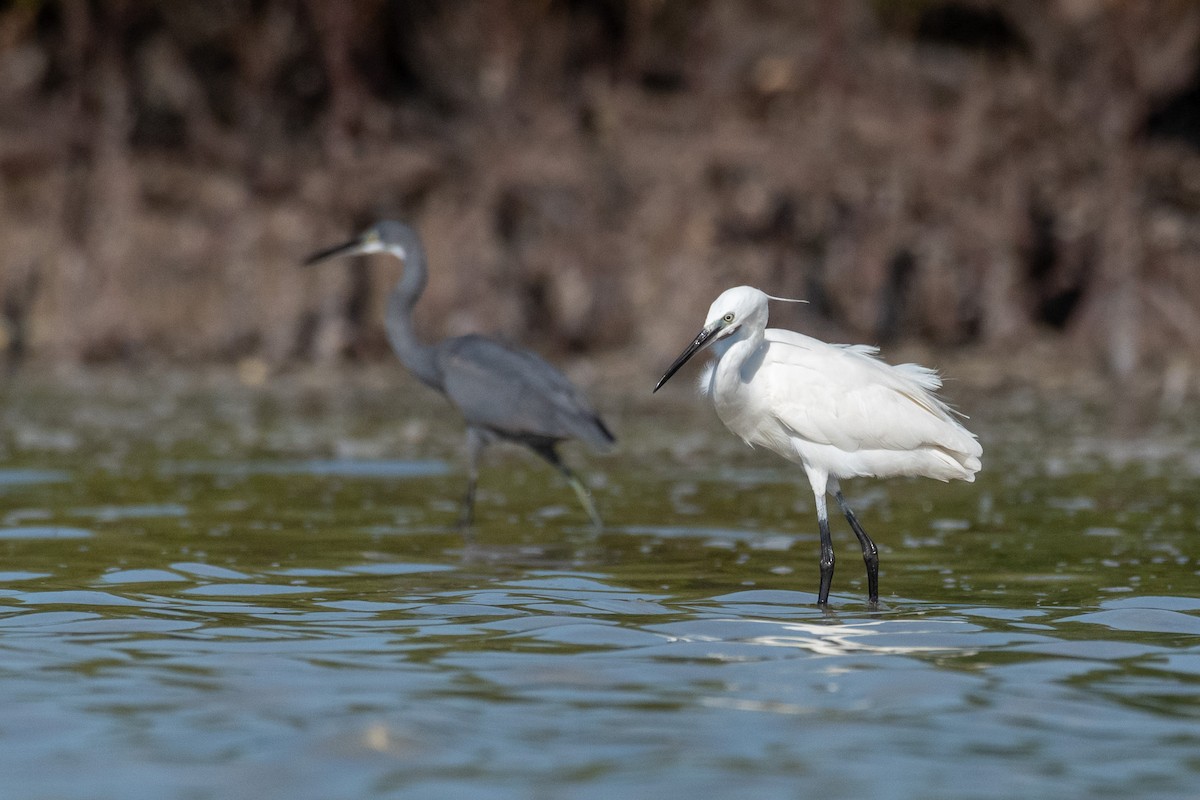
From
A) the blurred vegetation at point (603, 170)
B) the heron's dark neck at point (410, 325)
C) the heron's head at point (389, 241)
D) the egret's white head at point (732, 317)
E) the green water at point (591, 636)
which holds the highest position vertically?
the blurred vegetation at point (603, 170)

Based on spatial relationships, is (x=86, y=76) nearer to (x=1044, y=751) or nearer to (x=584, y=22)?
(x=584, y=22)

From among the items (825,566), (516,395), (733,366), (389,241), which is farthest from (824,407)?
(389,241)

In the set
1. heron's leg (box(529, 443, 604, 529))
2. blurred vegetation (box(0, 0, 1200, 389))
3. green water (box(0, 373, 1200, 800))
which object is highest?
blurred vegetation (box(0, 0, 1200, 389))

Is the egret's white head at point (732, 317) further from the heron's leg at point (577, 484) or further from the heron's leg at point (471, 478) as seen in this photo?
A: the heron's leg at point (471, 478)

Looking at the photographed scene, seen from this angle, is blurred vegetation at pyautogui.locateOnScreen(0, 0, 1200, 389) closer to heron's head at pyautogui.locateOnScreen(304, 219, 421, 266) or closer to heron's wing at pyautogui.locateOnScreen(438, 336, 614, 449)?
heron's head at pyautogui.locateOnScreen(304, 219, 421, 266)

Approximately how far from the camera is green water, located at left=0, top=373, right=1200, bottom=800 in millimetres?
4598

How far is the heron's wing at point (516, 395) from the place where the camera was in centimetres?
1040

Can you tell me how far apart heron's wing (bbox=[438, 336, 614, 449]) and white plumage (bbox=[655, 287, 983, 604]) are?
258cm

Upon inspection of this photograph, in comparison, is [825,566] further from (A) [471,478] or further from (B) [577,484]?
(A) [471,478]

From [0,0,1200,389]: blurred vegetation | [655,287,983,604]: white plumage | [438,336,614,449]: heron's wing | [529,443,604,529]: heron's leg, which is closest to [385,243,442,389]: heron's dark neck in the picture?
[438,336,614,449]: heron's wing

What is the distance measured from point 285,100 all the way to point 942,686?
2299cm

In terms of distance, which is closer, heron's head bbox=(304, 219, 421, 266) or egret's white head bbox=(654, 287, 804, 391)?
egret's white head bbox=(654, 287, 804, 391)

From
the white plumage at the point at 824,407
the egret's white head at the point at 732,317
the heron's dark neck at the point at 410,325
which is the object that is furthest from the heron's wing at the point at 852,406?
the heron's dark neck at the point at 410,325

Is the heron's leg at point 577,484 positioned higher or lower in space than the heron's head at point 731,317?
lower
